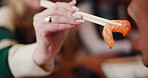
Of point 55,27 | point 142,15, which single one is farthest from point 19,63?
point 142,15

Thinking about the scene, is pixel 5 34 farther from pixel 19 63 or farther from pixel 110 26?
pixel 110 26

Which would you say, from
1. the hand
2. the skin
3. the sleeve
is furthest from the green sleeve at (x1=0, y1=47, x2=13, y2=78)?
the skin

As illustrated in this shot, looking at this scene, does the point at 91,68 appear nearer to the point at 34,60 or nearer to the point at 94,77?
the point at 94,77

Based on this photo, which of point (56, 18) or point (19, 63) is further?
point (19, 63)

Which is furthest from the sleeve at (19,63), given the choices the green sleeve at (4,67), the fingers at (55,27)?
the fingers at (55,27)

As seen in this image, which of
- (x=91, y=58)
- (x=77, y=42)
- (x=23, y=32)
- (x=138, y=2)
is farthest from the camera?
(x=77, y=42)

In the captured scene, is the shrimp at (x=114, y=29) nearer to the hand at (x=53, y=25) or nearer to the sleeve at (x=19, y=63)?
the hand at (x=53, y=25)

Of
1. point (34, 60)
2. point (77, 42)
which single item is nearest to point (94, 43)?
point (77, 42)
